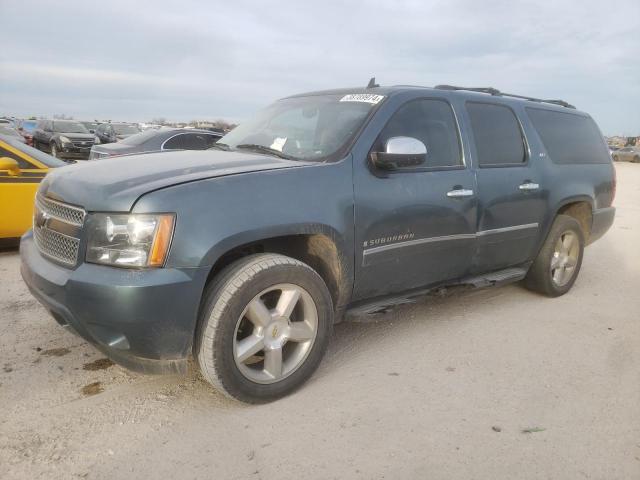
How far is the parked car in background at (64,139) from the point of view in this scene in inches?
793

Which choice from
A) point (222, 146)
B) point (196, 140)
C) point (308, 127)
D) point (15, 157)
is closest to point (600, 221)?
point (308, 127)

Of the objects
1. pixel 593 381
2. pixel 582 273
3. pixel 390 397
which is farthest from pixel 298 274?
pixel 582 273

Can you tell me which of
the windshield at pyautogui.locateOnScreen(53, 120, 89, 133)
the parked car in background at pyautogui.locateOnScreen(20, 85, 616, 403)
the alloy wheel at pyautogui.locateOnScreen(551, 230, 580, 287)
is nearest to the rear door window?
the parked car in background at pyautogui.locateOnScreen(20, 85, 616, 403)

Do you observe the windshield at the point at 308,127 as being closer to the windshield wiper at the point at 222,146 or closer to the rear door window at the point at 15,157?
the windshield wiper at the point at 222,146

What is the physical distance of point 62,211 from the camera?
101 inches

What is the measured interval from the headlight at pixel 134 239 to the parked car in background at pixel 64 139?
20164 mm

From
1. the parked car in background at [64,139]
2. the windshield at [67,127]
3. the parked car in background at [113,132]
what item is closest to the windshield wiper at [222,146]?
the parked car in background at [64,139]

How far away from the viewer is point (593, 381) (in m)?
3.09

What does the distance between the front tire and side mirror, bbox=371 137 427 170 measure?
2.67ft

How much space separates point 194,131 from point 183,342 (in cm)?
895

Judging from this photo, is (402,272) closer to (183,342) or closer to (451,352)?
(451,352)

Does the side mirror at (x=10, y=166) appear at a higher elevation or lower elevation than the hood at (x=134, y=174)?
lower

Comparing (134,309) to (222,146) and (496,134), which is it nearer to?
(222,146)

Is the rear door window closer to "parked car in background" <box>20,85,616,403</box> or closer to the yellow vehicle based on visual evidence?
the yellow vehicle
